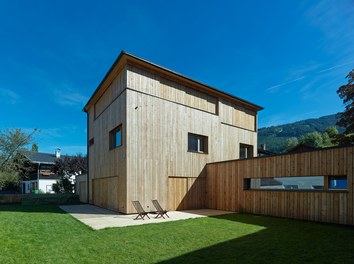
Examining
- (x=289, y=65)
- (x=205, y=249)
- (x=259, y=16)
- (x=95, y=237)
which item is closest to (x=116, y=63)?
(x=259, y=16)

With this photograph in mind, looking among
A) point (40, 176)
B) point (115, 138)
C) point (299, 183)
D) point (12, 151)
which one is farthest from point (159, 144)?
point (40, 176)

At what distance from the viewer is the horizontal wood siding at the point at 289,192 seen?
762cm

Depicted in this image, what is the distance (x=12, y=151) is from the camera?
22.9 meters

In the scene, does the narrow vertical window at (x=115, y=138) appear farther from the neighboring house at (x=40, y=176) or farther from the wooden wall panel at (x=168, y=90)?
the neighboring house at (x=40, y=176)

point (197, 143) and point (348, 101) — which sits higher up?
point (348, 101)

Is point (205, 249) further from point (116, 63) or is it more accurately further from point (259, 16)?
point (259, 16)

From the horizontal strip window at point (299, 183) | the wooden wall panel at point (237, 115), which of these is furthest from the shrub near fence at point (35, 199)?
the horizontal strip window at point (299, 183)

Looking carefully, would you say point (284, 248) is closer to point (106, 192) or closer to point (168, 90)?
point (168, 90)

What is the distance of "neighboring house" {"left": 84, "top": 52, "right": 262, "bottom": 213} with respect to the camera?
11.2 m

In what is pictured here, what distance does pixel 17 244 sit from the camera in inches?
204

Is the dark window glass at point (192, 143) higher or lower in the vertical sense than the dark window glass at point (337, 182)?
higher

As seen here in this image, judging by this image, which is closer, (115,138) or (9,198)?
(115,138)

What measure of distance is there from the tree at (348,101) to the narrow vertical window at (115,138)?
75.5 feet

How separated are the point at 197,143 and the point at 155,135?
324cm
